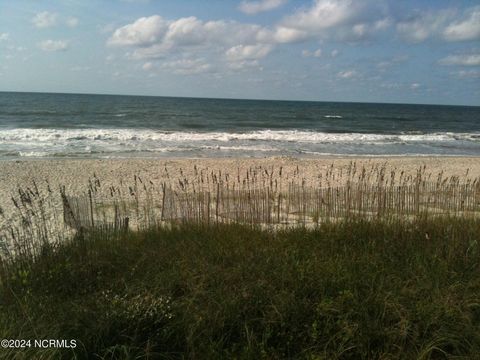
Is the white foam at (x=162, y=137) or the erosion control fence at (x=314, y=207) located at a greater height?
the white foam at (x=162, y=137)

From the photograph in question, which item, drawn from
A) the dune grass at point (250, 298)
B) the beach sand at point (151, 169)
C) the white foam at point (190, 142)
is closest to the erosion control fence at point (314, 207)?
the dune grass at point (250, 298)

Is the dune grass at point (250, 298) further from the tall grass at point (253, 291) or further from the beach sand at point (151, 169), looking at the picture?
the beach sand at point (151, 169)

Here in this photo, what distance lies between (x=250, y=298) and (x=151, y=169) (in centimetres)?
1045

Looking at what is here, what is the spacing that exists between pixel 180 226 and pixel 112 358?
267cm

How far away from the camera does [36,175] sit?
38.9ft

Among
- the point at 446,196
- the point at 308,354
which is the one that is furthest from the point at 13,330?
the point at 446,196

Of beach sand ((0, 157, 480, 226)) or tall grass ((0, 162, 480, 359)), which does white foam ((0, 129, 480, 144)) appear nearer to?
beach sand ((0, 157, 480, 226))

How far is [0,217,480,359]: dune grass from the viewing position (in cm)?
290

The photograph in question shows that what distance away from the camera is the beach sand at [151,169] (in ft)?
35.8

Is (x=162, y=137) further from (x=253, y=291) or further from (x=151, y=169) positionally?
(x=253, y=291)

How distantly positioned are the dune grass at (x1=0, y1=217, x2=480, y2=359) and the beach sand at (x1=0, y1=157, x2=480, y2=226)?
Answer: 545 centimetres

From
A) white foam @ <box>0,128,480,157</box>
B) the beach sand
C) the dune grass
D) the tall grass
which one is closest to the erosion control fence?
the tall grass

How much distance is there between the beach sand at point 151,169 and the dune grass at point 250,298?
17.9 ft

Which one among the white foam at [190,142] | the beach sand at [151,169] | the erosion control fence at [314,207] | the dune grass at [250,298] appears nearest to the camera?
the dune grass at [250,298]
